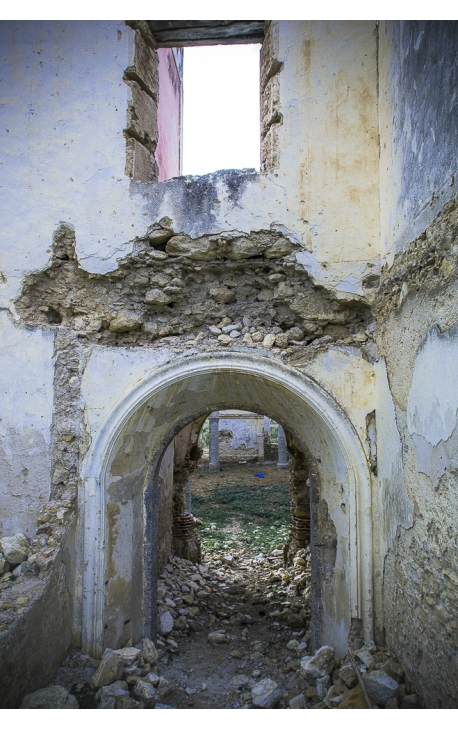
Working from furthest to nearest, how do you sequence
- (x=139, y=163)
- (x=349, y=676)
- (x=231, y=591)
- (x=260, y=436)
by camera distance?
(x=260, y=436) → (x=231, y=591) → (x=139, y=163) → (x=349, y=676)

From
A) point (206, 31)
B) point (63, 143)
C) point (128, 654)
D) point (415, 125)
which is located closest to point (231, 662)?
point (128, 654)

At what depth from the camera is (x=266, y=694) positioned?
3600mm

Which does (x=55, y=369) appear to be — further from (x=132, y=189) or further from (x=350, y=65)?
(x=350, y=65)

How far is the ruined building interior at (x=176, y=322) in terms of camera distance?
357cm

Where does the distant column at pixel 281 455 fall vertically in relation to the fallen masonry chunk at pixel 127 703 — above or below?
above

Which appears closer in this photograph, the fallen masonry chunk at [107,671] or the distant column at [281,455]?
the fallen masonry chunk at [107,671]

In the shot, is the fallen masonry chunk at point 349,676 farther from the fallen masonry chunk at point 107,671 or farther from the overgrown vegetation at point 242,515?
the overgrown vegetation at point 242,515

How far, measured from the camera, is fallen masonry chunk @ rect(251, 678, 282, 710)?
3543 mm

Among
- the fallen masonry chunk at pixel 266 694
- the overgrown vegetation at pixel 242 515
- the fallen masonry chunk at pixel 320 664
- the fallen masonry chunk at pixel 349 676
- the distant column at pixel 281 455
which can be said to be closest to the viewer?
the fallen masonry chunk at pixel 349 676

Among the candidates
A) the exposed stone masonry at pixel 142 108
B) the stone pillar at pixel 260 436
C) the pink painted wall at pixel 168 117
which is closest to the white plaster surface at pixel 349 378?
the exposed stone masonry at pixel 142 108

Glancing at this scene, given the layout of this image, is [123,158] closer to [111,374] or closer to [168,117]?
[111,374]

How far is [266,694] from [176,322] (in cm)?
291

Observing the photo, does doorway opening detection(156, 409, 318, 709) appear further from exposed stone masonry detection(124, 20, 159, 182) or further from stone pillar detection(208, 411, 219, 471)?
stone pillar detection(208, 411, 219, 471)

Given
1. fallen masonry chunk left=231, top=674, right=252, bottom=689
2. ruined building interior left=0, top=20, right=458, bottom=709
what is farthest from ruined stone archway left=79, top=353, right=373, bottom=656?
fallen masonry chunk left=231, top=674, right=252, bottom=689
